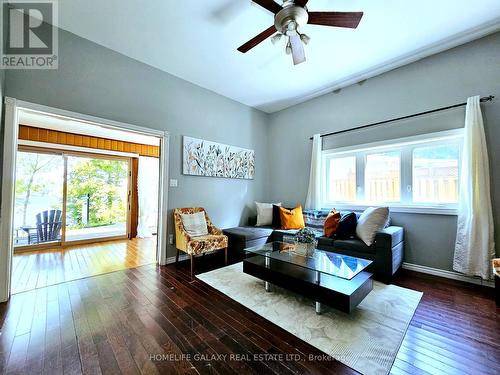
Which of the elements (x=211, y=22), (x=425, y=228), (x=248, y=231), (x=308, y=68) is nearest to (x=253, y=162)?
(x=248, y=231)

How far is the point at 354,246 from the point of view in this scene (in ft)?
8.93

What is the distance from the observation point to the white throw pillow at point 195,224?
3303 mm

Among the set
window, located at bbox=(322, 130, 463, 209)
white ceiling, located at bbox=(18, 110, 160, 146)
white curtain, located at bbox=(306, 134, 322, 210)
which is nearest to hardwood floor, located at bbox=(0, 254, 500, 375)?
window, located at bbox=(322, 130, 463, 209)

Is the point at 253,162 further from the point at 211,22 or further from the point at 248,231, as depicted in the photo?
the point at 211,22

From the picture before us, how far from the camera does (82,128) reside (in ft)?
13.5

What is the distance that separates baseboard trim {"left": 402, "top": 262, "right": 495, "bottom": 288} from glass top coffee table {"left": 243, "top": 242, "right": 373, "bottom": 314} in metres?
1.36

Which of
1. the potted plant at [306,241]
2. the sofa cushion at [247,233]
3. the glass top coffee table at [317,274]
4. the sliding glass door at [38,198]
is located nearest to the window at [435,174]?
the glass top coffee table at [317,274]

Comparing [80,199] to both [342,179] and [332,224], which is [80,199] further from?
[342,179]

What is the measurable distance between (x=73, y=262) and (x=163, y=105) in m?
2.85

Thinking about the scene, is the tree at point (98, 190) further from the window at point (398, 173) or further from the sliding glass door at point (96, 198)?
the window at point (398, 173)

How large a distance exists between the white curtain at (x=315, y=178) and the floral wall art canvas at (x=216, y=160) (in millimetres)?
1300

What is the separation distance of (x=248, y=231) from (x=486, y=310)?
284 centimetres

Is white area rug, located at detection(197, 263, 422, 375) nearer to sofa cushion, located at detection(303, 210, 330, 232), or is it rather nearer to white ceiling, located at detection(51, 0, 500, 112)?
sofa cushion, located at detection(303, 210, 330, 232)

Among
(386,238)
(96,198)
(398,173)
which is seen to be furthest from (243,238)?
(96,198)
